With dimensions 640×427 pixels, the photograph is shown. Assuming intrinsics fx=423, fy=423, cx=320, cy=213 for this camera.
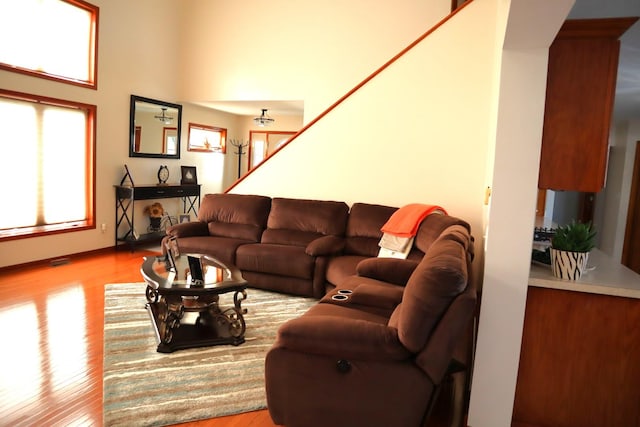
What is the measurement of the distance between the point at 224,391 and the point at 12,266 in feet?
11.8

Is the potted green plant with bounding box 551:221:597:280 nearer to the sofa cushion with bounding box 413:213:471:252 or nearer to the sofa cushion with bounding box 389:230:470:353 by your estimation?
the sofa cushion with bounding box 389:230:470:353

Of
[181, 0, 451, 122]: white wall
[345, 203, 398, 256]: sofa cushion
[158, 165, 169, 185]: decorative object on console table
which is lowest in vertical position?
[345, 203, 398, 256]: sofa cushion

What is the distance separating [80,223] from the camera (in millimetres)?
5496

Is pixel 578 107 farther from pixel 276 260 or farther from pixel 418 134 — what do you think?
pixel 276 260

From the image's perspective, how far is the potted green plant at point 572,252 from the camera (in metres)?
2.06

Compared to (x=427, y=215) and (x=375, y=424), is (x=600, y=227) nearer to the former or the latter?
(x=427, y=215)

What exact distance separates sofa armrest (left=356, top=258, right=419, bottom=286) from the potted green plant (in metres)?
1.04

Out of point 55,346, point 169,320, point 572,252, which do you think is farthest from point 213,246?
point 572,252

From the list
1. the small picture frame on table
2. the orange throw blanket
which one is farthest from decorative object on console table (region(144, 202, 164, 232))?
the orange throw blanket

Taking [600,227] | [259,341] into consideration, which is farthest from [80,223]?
[600,227]

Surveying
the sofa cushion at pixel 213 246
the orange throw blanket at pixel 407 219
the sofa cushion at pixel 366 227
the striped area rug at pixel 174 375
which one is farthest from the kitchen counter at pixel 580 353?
the sofa cushion at pixel 213 246

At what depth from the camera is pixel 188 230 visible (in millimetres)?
4707

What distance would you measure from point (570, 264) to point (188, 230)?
3.77 m

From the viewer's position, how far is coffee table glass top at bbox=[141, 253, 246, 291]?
2875 millimetres
